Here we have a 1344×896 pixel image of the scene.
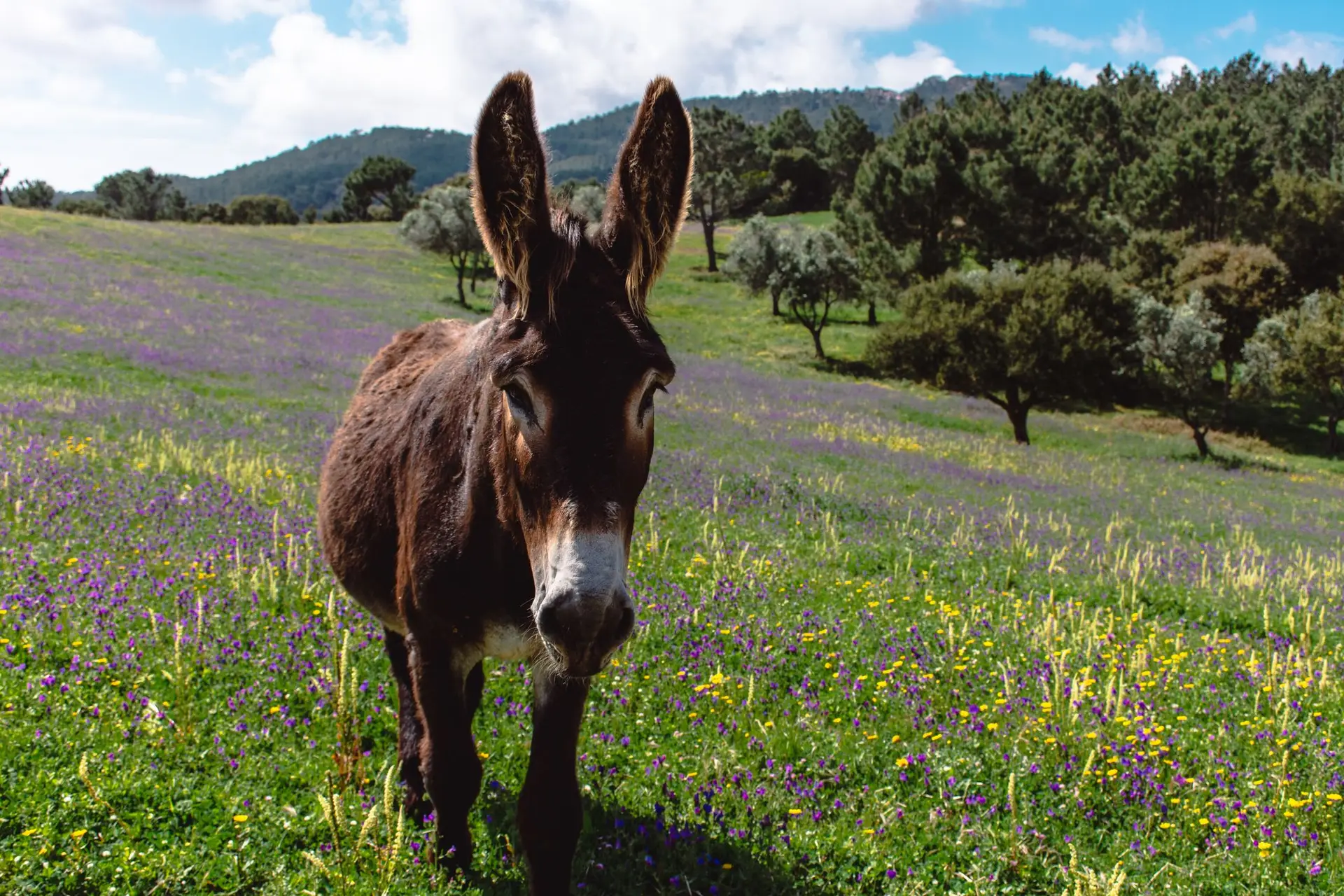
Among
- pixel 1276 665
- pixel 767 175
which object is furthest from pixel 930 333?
pixel 767 175

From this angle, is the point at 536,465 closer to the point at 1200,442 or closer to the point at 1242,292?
the point at 1200,442

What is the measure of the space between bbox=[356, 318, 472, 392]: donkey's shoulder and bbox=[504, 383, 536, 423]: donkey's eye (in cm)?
248

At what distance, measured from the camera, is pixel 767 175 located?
100m

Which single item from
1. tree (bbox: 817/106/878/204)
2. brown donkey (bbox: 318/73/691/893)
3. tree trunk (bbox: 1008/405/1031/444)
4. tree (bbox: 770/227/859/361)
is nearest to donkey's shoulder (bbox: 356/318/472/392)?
brown donkey (bbox: 318/73/691/893)

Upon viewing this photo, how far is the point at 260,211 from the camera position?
12144 cm

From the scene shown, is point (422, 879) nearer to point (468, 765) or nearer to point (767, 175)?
point (468, 765)

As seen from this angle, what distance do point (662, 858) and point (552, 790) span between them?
1.16 m

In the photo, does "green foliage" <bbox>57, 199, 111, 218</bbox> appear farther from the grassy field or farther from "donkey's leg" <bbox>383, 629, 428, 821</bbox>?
"donkey's leg" <bbox>383, 629, 428, 821</bbox>

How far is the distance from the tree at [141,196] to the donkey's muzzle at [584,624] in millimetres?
128861

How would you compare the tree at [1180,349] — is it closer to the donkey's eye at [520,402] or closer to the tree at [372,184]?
the donkey's eye at [520,402]

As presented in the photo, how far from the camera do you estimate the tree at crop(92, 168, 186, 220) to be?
4311 inches

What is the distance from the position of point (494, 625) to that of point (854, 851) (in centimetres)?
252

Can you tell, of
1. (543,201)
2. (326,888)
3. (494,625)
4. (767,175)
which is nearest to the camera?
(543,201)

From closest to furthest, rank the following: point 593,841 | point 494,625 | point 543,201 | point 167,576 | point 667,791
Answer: point 543,201
point 494,625
point 593,841
point 667,791
point 167,576
